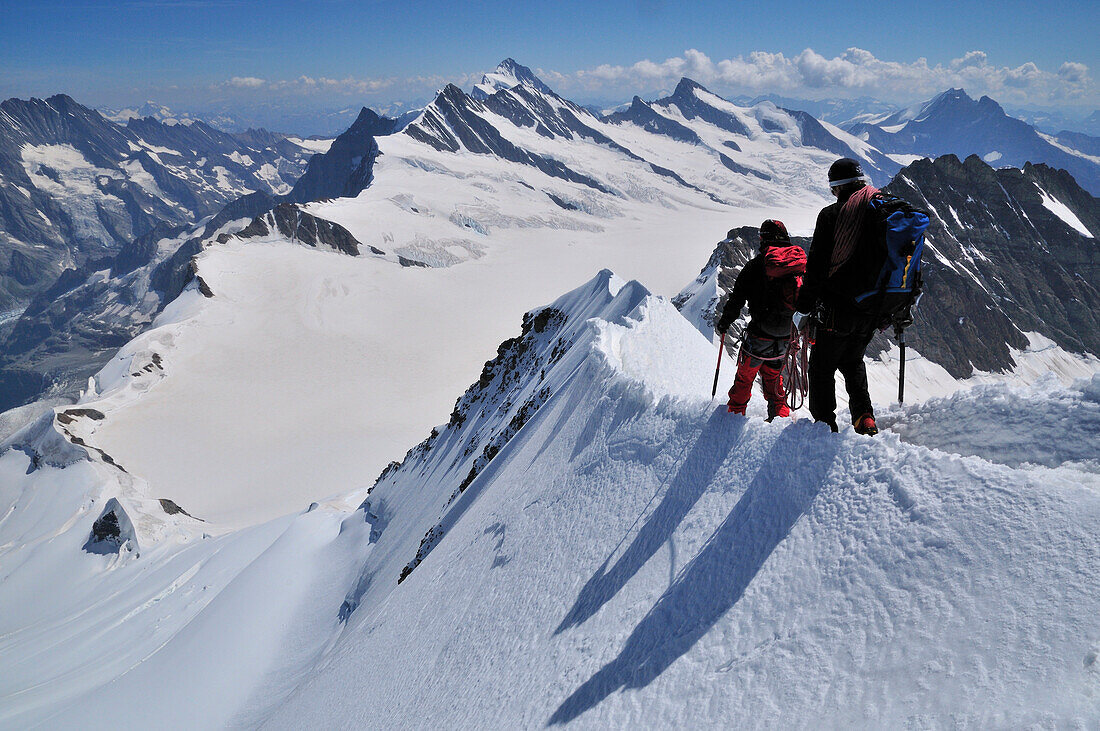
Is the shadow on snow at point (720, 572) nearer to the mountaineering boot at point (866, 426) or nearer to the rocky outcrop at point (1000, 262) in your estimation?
the mountaineering boot at point (866, 426)

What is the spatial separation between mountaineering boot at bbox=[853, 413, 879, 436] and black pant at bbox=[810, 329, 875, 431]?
0.09 m

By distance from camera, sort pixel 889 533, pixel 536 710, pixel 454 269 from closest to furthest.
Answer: pixel 889 533
pixel 536 710
pixel 454 269

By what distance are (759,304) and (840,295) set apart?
1348 millimetres

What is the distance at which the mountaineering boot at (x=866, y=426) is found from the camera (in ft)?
16.3

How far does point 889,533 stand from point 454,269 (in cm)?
13734

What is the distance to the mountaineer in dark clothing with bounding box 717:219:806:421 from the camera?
5.82m

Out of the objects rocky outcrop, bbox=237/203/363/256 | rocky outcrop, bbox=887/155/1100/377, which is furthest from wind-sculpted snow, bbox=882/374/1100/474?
rocky outcrop, bbox=237/203/363/256

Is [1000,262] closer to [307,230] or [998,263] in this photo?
[998,263]

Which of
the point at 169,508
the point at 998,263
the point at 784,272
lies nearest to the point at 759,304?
the point at 784,272

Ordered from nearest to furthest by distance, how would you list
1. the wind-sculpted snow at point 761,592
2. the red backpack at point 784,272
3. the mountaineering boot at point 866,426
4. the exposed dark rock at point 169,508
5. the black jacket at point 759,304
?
the wind-sculpted snow at point 761,592
the mountaineering boot at point 866,426
the red backpack at point 784,272
the black jacket at point 759,304
the exposed dark rock at point 169,508

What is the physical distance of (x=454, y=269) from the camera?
445 ft

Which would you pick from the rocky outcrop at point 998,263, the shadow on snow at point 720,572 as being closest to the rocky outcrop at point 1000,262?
the rocky outcrop at point 998,263

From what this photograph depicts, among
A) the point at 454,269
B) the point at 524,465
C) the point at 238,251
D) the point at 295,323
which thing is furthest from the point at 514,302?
the point at 524,465

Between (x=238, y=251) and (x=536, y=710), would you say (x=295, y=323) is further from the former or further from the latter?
(x=536, y=710)
